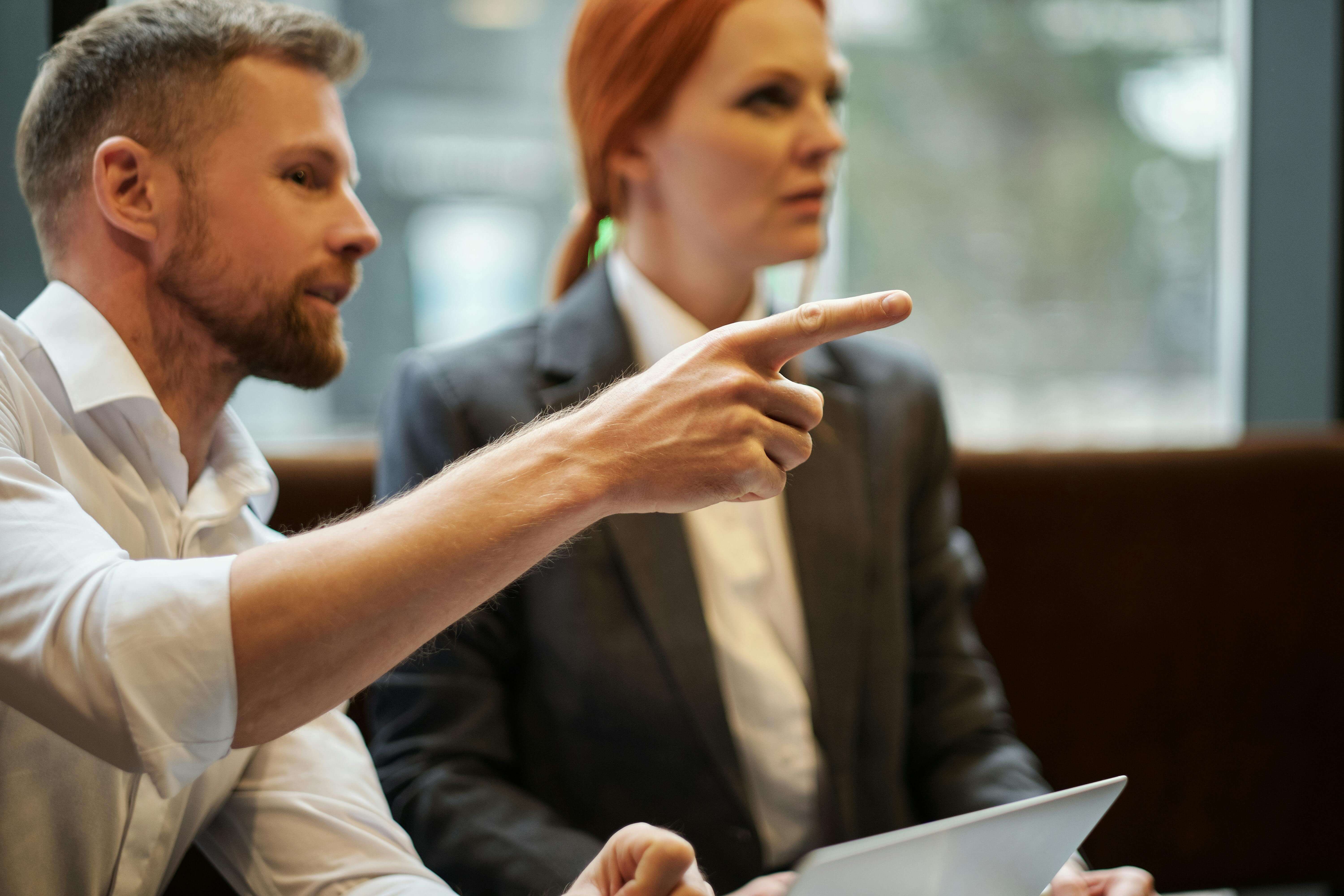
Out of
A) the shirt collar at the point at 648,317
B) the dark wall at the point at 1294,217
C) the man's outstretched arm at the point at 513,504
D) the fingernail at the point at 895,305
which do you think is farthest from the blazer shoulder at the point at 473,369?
the dark wall at the point at 1294,217

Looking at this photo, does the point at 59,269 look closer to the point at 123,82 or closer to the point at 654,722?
the point at 123,82

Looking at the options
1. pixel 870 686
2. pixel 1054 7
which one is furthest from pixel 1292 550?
pixel 1054 7

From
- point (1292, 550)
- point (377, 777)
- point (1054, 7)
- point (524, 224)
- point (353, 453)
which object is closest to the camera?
point (377, 777)

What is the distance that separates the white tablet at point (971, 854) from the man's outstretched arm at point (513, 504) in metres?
0.23

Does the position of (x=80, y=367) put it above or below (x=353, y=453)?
above

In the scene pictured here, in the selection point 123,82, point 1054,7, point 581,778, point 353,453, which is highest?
point 1054,7

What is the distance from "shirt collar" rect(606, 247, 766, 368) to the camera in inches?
48.2

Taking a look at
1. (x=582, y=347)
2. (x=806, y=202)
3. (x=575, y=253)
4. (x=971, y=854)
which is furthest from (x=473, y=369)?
(x=971, y=854)

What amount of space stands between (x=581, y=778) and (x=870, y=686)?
33 centimetres

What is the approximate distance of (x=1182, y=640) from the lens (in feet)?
5.16

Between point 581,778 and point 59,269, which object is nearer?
point 59,269

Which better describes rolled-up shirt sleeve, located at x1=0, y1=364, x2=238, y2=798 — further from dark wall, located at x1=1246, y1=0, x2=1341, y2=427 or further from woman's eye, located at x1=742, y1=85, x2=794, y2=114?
dark wall, located at x1=1246, y1=0, x2=1341, y2=427

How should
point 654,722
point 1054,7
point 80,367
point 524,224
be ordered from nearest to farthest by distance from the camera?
point 80,367 → point 654,722 → point 524,224 → point 1054,7

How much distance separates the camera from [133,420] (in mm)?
773
